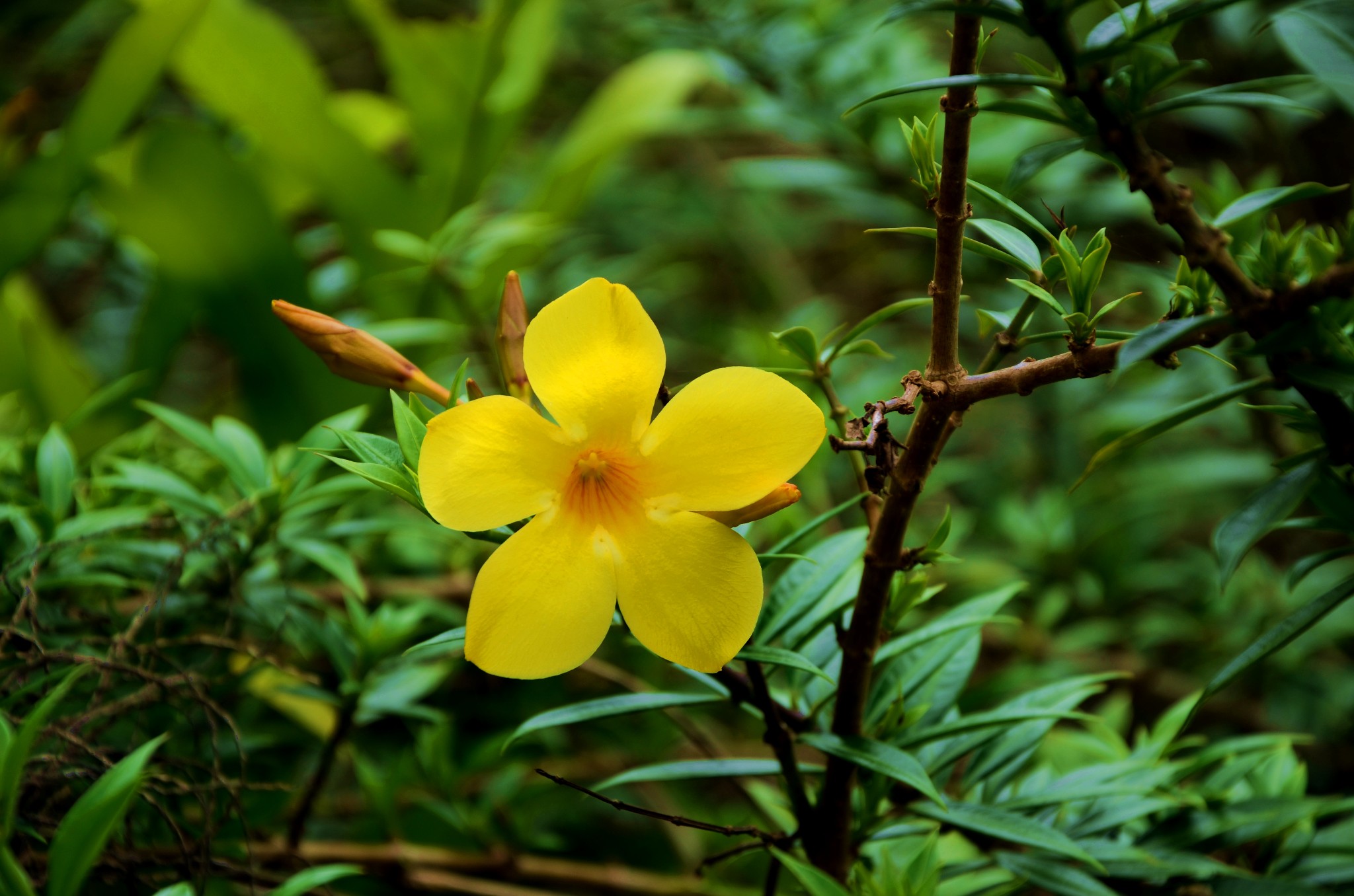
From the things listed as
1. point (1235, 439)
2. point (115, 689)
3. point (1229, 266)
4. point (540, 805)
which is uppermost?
point (1229, 266)

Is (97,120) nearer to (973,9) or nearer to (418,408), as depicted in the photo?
(418,408)

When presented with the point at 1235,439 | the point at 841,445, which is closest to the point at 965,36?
the point at 841,445

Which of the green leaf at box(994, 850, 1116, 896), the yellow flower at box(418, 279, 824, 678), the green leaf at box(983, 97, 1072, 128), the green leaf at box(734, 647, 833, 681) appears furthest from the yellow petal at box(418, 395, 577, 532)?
the green leaf at box(994, 850, 1116, 896)

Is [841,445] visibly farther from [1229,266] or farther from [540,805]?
[540,805]

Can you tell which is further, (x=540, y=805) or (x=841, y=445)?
(x=540, y=805)

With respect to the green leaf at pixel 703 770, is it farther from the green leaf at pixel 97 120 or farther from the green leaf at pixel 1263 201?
the green leaf at pixel 97 120

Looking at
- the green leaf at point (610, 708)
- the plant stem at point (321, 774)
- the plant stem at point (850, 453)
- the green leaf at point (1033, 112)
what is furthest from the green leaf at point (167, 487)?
the green leaf at point (1033, 112)
